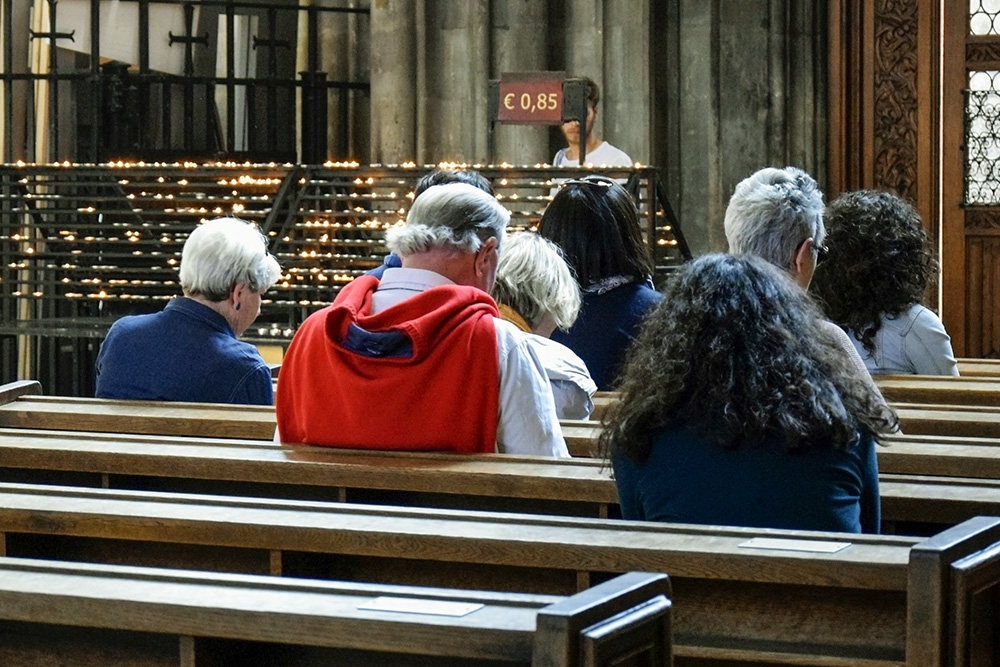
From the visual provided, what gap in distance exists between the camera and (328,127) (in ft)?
33.2

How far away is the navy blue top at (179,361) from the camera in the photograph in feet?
13.1

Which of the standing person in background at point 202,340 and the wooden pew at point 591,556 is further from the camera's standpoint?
the standing person in background at point 202,340

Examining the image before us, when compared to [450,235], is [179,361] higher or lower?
lower

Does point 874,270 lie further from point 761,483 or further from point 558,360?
point 761,483

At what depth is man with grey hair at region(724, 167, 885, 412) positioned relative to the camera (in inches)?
146

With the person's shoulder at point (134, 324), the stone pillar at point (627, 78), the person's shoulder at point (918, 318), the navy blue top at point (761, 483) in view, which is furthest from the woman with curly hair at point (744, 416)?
the stone pillar at point (627, 78)

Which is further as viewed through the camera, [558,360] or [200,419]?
[558,360]

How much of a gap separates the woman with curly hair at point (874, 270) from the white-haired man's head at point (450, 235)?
1.28m

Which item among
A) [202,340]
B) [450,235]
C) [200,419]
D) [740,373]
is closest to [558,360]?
[450,235]

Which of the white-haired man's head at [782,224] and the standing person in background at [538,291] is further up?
the white-haired man's head at [782,224]

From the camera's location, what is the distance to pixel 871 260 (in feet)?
14.1

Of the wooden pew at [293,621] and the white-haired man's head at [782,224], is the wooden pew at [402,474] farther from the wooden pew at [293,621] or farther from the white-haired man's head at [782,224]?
the wooden pew at [293,621]

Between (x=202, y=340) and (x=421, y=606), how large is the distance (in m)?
2.57

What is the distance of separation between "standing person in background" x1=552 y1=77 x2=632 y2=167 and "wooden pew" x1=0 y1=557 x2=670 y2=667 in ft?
22.3
